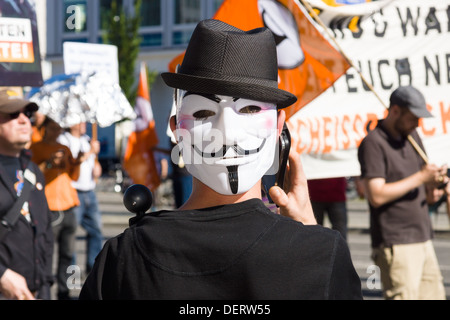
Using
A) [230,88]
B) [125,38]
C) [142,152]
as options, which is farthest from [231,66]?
[125,38]

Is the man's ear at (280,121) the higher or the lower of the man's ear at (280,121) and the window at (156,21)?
the higher

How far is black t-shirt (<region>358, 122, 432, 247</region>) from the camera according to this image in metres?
4.88

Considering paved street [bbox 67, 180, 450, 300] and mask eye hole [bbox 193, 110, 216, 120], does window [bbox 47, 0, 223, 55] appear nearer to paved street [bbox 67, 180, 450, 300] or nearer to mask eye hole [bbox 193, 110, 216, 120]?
paved street [bbox 67, 180, 450, 300]

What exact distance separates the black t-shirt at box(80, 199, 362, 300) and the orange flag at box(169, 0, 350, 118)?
244 cm

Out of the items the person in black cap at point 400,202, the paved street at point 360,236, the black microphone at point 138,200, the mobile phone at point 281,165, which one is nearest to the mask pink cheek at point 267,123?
the mobile phone at point 281,165

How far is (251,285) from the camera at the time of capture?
1.67m

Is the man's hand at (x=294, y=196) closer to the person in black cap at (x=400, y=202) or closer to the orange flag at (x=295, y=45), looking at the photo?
the orange flag at (x=295, y=45)

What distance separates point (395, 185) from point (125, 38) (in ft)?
81.1

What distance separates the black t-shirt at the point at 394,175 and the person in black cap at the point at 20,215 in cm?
211

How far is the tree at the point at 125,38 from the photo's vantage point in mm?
28484

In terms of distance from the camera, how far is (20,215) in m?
4.14

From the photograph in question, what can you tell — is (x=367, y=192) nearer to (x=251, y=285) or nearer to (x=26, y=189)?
(x=26, y=189)

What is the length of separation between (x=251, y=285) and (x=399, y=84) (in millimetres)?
3570
